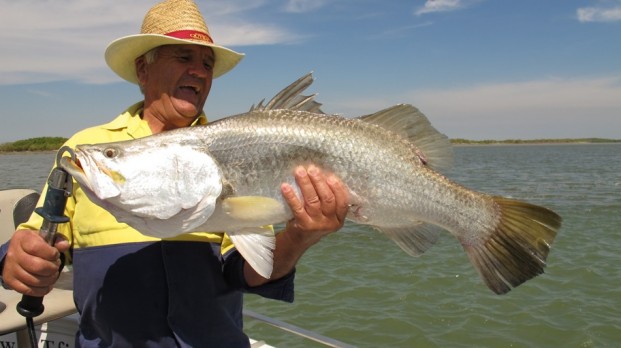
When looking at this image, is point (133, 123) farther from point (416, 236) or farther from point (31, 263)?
point (416, 236)

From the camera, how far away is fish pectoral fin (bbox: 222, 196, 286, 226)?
2.48 metres

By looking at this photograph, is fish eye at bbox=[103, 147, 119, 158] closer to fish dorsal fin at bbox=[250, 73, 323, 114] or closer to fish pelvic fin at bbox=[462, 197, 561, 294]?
fish dorsal fin at bbox=[250, 73, 323, 114]

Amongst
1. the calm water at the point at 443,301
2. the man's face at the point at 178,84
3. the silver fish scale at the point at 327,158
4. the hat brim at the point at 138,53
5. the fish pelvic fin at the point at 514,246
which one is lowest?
the calm water at the point at 443,301

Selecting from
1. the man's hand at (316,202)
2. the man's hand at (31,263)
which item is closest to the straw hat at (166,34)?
the man's hand at (316,202)

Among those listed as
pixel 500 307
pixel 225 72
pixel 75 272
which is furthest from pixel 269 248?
pixel 500 307

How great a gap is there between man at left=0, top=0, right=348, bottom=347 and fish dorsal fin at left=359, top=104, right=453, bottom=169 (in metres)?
0.43

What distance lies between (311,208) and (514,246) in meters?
1.04

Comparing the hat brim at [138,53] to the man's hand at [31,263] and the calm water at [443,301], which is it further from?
the calm water at [443,301]

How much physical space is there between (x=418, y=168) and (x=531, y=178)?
27.6m

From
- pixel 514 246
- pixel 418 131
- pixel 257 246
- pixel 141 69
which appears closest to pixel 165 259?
pixel 257 246

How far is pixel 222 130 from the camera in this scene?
2.60 meters

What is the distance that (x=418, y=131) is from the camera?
2.77 m

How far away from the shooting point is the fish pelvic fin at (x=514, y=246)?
8.61 ft

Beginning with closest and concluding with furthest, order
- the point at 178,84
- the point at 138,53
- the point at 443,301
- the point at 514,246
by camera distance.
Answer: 1. the point at 514,246
2. the point at 178,84
3. the point at 138,53
4. the point at 443,301
